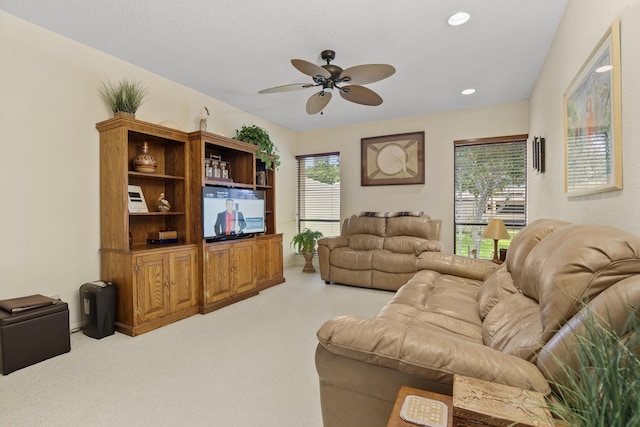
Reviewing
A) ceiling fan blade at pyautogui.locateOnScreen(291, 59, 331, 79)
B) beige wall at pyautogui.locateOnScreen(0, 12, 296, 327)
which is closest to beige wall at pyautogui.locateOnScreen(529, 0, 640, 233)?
ceiling fan blade at pyautogui.locateOnScreen(291, 59, 331, 79)

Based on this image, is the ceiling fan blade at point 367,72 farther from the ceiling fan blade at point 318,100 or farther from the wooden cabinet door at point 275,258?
the wooden cabinet door at point 275,258

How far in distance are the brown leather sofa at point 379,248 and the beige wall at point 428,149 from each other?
38 centimetres

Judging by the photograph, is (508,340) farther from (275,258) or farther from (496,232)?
(275,258)

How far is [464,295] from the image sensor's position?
2.31 metres

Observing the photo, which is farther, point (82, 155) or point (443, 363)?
point (82, 155)

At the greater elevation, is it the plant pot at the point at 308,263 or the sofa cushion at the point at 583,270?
the sofa cushion at the point at 583,270

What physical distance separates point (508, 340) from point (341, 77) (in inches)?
86.7

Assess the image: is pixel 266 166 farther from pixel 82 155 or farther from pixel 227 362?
pixel 227 362

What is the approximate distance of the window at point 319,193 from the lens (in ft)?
19.1

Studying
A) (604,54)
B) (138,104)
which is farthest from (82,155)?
(604,54)

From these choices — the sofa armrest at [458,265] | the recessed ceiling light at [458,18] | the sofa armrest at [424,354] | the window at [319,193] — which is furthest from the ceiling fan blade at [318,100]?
the window at [319,193]

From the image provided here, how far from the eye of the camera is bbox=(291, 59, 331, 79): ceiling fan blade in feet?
7.44

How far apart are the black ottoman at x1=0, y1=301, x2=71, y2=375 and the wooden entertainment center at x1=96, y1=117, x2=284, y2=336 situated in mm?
488

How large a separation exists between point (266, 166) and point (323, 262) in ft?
5.62
